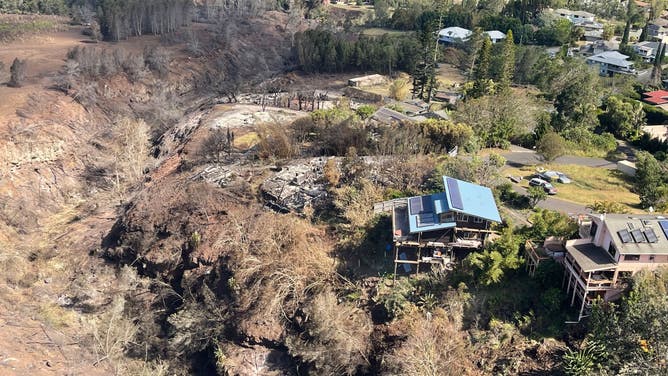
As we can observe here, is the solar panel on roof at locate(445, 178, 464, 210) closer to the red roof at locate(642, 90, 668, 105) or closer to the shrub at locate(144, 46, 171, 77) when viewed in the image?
the red roof at locate(642, 90, 668, 105)

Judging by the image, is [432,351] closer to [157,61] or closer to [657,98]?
[657,98]

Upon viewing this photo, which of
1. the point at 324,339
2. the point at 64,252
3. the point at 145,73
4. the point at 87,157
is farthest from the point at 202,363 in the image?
the point at 145,73

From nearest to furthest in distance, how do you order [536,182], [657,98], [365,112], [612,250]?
[612,250] → [536,182] → [365,112] → [657,98]

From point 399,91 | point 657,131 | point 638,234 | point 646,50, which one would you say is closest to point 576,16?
point 646,50

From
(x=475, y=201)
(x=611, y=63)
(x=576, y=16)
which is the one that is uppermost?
(x=576, y=16)

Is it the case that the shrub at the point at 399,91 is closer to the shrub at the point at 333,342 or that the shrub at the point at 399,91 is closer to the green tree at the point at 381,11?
the shrub at the point at 333,342

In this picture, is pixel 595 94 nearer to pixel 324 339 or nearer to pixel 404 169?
pixel 404 169
